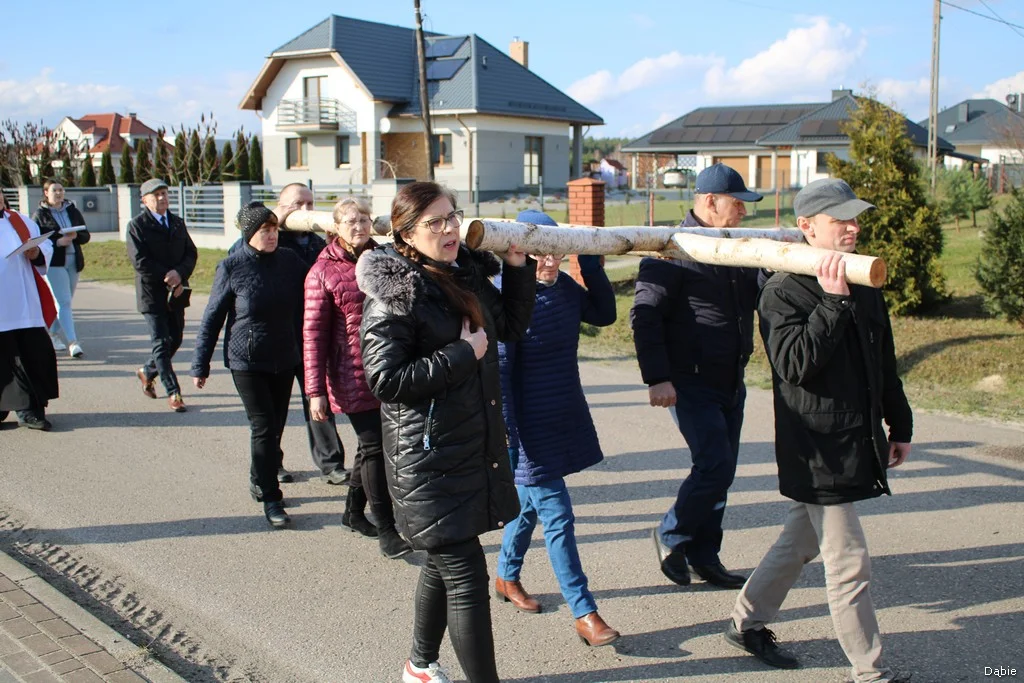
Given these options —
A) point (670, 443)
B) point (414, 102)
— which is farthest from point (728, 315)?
point (414, 102)

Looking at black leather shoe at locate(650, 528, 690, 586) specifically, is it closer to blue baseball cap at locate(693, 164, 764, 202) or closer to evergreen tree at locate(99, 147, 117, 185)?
blue baseball cap at locate(693, 164, 764, 202)

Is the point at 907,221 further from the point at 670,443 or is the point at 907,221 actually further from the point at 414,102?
the point at 414,102

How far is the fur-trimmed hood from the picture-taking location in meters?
3.38

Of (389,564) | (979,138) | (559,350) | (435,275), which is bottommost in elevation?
(389,564)

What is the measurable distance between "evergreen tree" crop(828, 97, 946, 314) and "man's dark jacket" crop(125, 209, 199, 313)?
294 inches

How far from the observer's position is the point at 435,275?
3.48 meters

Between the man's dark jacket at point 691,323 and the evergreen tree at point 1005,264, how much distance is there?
745 centimetres

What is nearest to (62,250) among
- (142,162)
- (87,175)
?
(142,162)

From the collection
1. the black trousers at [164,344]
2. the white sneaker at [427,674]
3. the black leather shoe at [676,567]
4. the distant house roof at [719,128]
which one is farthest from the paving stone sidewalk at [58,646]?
the distant house roof at [719,128]

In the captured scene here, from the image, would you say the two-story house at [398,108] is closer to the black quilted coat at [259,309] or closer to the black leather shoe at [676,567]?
the black quilted coat at [259,309]

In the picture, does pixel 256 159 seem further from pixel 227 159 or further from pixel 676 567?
pixel 676 567

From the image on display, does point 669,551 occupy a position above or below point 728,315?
below

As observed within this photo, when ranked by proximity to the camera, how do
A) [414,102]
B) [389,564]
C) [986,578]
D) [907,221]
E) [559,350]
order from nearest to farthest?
[559,350] → [986,578] → [389,564] → [907,221] → [414,102]

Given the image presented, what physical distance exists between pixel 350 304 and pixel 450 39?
44.7m
